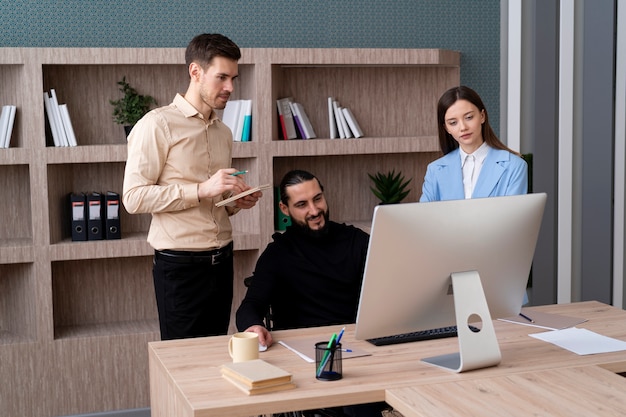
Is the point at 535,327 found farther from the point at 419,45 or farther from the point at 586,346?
the point at 419,45

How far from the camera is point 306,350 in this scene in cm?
250

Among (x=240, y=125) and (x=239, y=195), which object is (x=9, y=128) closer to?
(x=240, y=125)

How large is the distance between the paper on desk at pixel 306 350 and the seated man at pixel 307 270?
446 millimetres

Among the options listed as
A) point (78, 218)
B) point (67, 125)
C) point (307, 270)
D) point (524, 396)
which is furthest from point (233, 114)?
point (524, 396)

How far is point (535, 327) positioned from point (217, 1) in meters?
2.71

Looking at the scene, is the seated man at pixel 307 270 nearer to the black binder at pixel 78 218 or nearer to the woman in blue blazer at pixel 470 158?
the woman in blue blazer at pixel 470 158

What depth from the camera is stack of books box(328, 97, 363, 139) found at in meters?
4.77

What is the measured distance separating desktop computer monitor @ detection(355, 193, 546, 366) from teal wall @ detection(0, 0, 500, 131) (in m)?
2.67

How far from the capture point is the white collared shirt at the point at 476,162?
3.42m

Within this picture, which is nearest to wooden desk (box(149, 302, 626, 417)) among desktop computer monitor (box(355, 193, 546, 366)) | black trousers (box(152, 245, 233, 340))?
desktop computer monitor (box(355, 193, 546, 366))

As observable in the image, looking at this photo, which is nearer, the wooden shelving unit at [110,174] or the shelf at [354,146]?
the wooden shelving unit at [110,174]

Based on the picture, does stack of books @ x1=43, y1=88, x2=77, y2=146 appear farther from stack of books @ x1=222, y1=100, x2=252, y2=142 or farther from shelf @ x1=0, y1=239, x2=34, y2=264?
stack of books @ x1=222, y1=100, x2=252, y2=142

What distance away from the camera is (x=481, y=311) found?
2311 mm

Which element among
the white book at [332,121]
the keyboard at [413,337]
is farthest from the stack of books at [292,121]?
the keyboard at [413,337]
